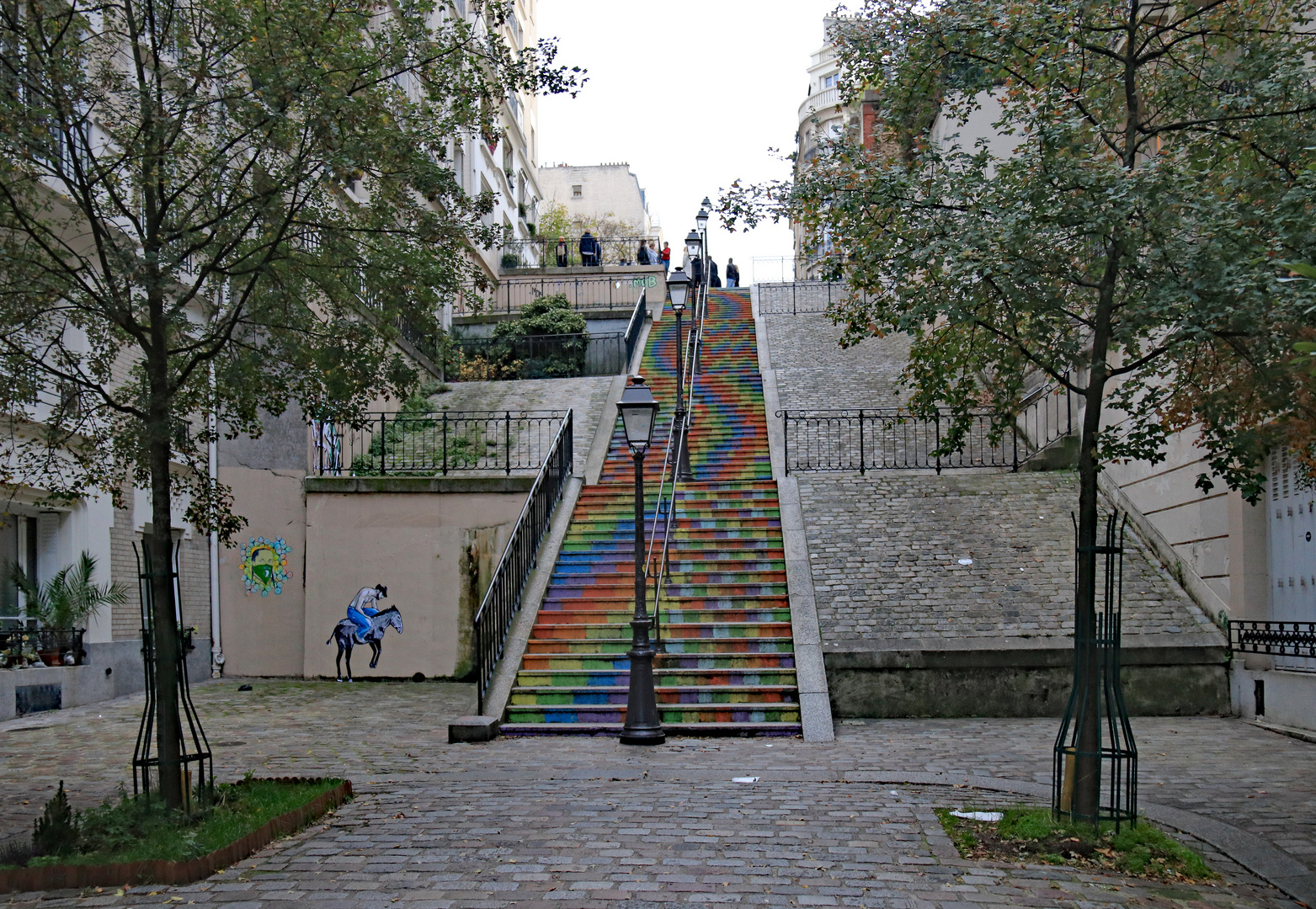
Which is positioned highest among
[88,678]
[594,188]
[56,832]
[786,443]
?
[594,188]

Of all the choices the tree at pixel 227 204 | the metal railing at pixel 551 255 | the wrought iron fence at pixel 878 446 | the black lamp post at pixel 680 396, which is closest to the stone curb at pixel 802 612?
the wrought iron fence at pixel 878 446

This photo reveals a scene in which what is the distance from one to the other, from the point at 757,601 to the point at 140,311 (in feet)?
27.0

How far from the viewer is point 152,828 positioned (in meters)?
6.67

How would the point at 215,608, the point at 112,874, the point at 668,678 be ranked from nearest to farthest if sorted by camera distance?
the point at 112,874
the point at 668,678
the point at 215,608

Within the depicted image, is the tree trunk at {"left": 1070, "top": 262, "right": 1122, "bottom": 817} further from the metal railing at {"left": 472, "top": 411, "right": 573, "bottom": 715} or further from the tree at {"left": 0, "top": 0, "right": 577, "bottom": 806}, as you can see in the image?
the metal railing at {"left": 472, "top": 411, "right": 573, "bottom": 715}

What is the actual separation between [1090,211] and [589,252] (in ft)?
101

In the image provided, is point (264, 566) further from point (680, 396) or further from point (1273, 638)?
point (1273, 638)

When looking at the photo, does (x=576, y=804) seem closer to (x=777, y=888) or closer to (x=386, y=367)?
(x=777, y=888)

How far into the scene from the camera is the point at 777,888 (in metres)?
5.91

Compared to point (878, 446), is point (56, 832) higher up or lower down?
lower down

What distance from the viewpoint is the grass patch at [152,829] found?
20.5ft

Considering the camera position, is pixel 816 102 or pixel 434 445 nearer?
pixel 434 445

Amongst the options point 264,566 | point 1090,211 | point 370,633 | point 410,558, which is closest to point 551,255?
point 264,566

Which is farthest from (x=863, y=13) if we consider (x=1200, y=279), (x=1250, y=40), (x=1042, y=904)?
(x=1042, y=904)
